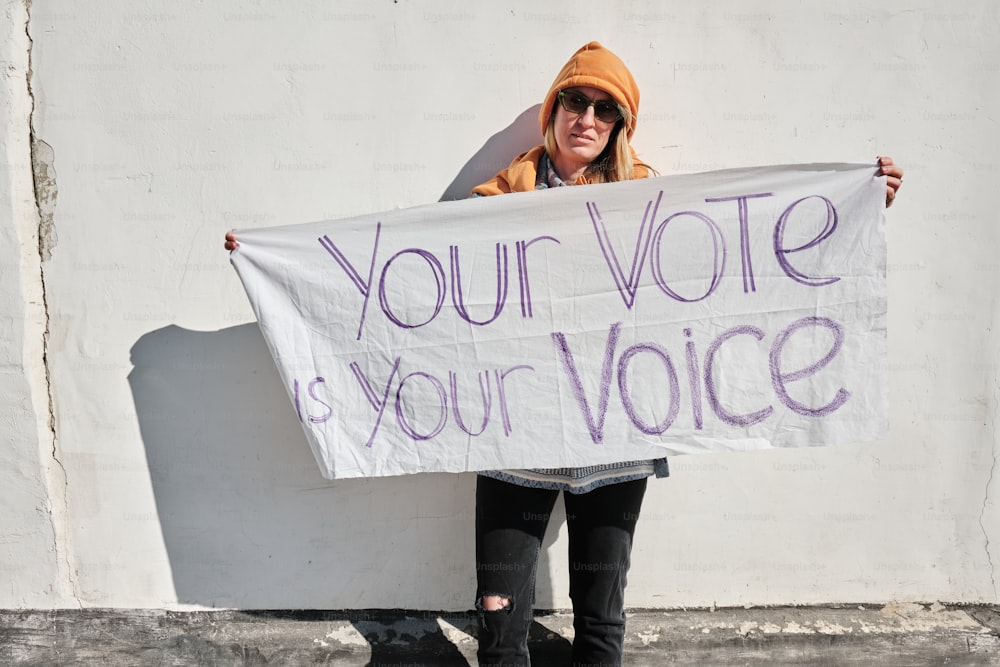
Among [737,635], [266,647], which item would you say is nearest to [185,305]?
[266,647]

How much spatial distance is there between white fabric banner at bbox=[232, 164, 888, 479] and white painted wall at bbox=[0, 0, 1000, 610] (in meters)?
0.53

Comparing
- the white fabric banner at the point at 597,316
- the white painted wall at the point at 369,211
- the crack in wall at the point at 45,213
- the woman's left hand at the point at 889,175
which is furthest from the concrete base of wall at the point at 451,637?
the woman's left hand at the point at 889,175

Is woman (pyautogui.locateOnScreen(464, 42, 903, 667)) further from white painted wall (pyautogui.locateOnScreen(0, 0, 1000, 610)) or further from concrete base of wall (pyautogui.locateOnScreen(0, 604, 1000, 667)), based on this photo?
concrete base of wall (pyautogui.locateOnScreen(0, 604, 1000, 667))

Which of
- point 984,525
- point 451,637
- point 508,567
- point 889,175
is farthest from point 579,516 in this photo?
point 984,525

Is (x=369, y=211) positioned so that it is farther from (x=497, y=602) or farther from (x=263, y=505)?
(x=497, y=602)

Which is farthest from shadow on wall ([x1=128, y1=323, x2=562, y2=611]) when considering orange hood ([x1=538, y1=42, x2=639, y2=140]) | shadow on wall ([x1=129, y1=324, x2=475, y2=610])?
orange hood ([x1=538, y1=42, x2=639, y2=140])

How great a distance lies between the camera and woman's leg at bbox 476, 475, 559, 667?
2.51m

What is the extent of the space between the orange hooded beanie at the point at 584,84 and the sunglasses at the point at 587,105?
0.08ft

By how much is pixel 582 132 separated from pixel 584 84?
155 millimetres

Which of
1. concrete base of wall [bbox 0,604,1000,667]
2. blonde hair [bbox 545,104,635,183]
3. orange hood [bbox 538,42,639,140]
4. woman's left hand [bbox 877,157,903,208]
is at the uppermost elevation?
orange hood [bbox 538,42,639,140]

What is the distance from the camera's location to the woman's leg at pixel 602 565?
2.49 m

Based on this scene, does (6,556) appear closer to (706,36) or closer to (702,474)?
(702,474)

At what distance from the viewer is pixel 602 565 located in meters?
2.49

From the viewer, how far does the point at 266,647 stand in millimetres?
3104
